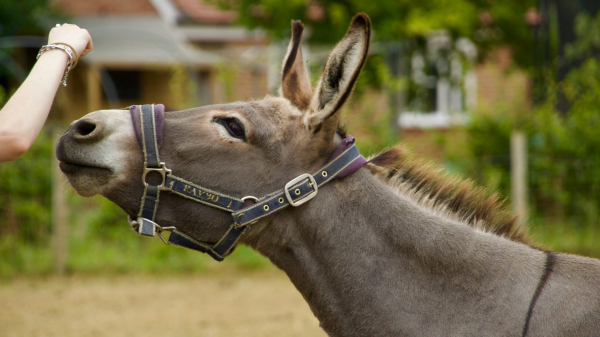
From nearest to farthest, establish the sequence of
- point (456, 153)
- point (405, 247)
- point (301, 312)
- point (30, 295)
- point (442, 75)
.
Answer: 1. point (405, 247)
2. point (301, 312)
3. point (30, 295)
4. point (456, 153)
5. point (442, 75)

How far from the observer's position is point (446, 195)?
2730mm

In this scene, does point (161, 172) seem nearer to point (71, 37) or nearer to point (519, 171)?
point (71, 37)

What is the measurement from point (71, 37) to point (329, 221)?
1400 millimetres

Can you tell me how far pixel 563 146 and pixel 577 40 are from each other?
2.39 m

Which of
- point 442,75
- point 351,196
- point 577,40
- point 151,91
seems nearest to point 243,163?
point 351,196

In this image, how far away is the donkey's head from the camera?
2416 millimetres

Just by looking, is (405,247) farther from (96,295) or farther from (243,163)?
(96,295)

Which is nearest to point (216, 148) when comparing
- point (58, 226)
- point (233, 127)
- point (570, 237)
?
point (233, 127)

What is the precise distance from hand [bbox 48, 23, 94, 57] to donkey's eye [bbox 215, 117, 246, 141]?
668mm

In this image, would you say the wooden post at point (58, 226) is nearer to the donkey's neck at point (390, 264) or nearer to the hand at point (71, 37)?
the hand at point (71, 37)

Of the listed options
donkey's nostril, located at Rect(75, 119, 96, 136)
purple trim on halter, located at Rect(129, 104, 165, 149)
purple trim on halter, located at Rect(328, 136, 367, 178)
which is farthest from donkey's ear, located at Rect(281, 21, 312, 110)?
donkey's nostril, located at Rect(75, 119, 96, 136)

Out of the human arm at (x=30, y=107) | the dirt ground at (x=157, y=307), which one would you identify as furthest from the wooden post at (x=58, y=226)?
the human arm at (x=30, y=107)

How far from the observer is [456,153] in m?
9.39

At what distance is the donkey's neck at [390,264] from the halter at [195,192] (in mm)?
73
